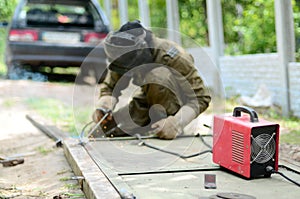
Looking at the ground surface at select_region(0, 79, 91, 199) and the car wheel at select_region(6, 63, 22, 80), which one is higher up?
the car wheel at select_region(6, 63, 22, 80)

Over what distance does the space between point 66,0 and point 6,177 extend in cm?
673

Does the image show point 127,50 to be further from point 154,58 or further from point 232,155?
point 232,155

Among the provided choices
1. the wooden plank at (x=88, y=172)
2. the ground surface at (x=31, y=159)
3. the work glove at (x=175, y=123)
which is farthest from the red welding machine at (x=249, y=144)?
the work glove at (x=175, y=123)

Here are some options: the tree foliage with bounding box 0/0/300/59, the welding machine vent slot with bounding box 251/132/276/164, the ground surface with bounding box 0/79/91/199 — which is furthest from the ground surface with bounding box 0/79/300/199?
the tree foliage with bounding box 0/0/300/59

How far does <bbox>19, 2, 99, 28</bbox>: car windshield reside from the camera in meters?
10.6

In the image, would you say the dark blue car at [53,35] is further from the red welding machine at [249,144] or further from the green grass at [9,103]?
the red welding machine at [249,144]

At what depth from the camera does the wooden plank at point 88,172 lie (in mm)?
3358

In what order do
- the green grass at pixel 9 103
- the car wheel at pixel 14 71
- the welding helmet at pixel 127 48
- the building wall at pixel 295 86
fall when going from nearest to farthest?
the welding helmet at pixel 127 48 → the building wall at pixel 295 86 → the green grass at pixel 9 103 → the car wheel at pixel 14 71

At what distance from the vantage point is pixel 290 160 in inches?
171

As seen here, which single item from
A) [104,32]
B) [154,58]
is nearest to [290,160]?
[154,58]

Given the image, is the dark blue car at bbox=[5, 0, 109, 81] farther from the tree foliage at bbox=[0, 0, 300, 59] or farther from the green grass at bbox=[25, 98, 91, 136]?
the green grass at bbox=[25, 98, 91, 136]

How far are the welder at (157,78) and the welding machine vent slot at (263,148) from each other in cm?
130

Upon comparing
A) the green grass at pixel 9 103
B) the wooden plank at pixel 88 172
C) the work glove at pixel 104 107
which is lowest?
the wooden plank at pixel 88 172

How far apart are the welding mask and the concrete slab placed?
0.76 meters
